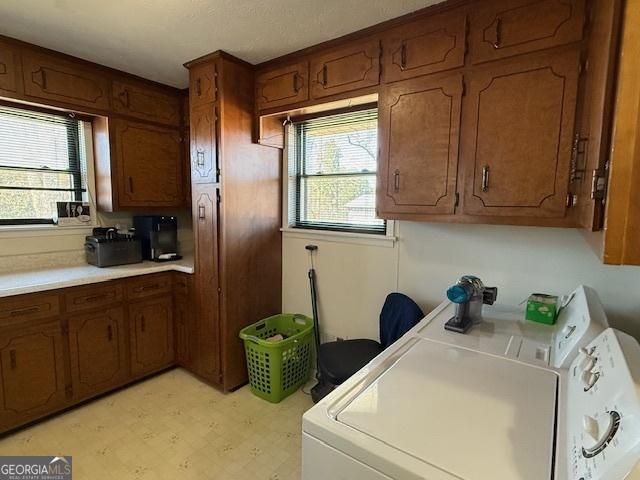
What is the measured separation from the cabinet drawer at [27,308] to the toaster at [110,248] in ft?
1.68

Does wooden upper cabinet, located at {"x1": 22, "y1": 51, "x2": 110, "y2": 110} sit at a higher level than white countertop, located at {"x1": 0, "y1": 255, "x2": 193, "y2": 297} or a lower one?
higher

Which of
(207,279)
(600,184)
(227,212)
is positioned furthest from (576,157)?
(207,279)

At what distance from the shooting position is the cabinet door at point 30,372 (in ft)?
6.33

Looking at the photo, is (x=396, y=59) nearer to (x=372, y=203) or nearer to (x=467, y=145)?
(x=467, y=145)

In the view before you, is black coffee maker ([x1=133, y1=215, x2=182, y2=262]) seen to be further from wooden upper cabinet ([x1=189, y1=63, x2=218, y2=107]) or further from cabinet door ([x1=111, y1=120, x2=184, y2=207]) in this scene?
wooden upper cabinet ([x1=189, y1=63, x2=218, y2=107])

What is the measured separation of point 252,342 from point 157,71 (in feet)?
7.13

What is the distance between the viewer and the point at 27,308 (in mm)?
1979

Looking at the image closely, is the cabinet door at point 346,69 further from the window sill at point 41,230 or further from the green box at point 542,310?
the window sill at point 41,230

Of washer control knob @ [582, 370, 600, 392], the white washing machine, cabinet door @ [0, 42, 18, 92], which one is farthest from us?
cabinet door @ [0, 42, 18, 92]

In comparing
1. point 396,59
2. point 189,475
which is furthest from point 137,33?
point 189,475

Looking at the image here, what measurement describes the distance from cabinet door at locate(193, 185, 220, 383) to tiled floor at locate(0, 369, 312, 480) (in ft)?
0.78

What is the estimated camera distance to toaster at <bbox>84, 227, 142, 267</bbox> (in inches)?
99.9

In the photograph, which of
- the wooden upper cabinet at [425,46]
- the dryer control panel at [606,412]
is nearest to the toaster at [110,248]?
the wooden upper cabinet at [425,46]

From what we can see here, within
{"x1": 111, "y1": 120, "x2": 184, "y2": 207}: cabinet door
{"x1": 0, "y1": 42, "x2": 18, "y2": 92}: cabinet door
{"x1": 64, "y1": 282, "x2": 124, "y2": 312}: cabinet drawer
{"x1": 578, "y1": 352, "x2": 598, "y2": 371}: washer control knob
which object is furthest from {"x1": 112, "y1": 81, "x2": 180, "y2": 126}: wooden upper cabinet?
{"x1": 578, "y1": 352, "x2": 598, "y2": 371}: washer control knob
